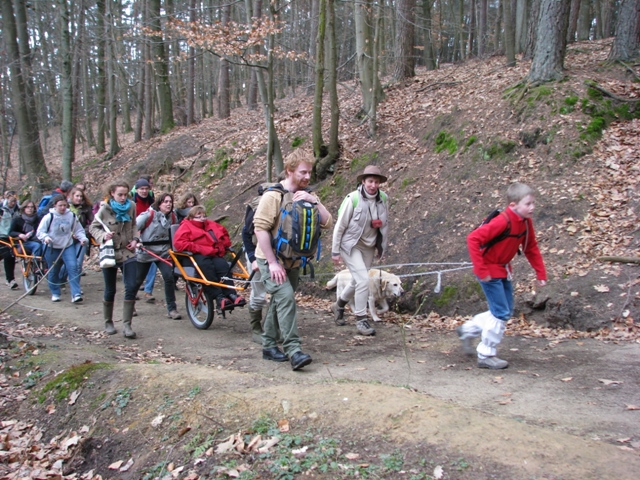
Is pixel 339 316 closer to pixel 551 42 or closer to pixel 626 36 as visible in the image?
pixel 551 42

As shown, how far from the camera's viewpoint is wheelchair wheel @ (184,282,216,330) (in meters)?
8.19

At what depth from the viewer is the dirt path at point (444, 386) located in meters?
3.42

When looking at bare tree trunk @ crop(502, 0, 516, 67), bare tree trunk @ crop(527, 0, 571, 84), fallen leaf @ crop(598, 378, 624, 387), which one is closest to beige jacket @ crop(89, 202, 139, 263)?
fallen leaf @ crop(598, 378, 624, 387)

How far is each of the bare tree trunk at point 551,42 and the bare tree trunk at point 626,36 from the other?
1756mm

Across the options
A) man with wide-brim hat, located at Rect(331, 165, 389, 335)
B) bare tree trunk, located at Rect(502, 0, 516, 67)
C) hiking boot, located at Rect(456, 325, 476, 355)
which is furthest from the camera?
bare tree trunk, located at Rect(502, 0, 516, 67)

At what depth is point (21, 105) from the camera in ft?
62.6

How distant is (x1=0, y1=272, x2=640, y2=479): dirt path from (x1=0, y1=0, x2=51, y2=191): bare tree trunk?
1348 centimetres

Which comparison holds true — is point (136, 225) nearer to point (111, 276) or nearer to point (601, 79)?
point (111, 276)

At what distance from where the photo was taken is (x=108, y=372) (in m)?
5.28

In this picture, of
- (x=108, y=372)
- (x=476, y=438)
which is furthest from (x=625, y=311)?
(x=108, y=372)

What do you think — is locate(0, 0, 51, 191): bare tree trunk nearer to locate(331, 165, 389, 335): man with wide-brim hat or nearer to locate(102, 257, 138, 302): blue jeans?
locate(102, 257, 138, 302): blue jeans

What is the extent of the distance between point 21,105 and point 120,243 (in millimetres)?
14303

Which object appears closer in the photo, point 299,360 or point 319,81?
point 299,360

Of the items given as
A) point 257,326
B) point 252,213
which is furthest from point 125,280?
point 252,213
